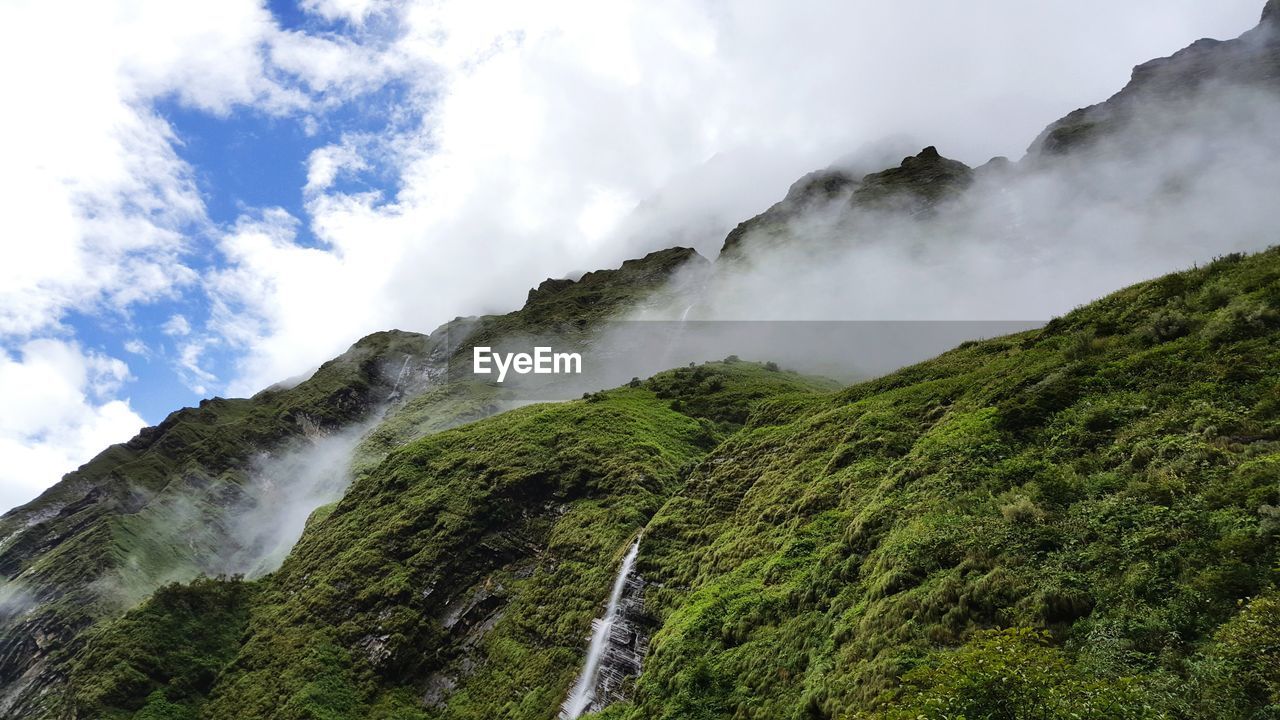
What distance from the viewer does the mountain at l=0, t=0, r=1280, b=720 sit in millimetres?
15680

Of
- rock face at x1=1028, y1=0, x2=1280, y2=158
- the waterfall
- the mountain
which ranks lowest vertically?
the waterfall

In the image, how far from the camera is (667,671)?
29969 millimetres

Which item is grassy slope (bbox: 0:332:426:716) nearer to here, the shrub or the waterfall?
the waterfall

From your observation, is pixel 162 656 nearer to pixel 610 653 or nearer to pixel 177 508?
pixel 610 653

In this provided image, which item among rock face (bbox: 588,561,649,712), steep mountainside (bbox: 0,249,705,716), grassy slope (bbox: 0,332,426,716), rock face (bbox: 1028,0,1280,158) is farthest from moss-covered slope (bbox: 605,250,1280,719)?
rock face (bbox: 1028,0,1280,158)

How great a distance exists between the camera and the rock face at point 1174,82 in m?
151

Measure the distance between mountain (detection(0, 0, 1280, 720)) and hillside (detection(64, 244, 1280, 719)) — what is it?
0.41ft

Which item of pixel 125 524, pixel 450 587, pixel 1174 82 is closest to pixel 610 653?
pixel 450 587

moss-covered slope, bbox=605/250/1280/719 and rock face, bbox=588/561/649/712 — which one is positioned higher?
moss-covered slope, bbox=605/250/1280/719

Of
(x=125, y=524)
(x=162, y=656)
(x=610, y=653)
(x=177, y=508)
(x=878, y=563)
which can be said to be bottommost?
(x=610, y=653)

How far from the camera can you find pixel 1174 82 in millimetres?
167750

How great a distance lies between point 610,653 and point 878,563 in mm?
Result: 20444

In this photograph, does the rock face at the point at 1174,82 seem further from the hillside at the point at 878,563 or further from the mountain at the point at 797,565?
the hillside at the point at 878,563

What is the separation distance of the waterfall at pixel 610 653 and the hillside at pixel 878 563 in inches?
54.6
